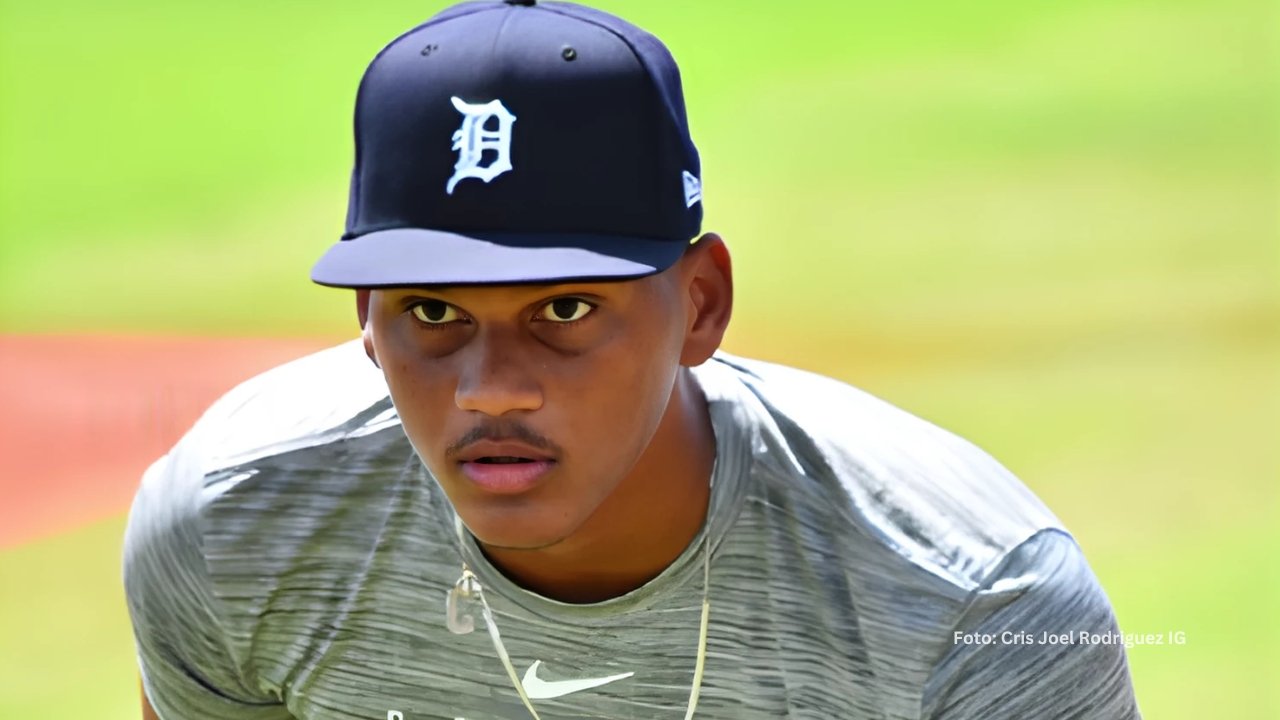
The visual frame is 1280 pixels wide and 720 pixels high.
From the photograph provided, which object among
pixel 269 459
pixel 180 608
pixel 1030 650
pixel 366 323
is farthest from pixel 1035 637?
pixel 180 608

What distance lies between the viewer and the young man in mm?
1974

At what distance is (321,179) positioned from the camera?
672 centimetres

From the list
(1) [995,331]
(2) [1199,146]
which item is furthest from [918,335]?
(2) [1199,146]

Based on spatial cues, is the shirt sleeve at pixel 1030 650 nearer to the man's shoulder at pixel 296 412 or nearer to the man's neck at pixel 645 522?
the man's neck at pixel 645 522

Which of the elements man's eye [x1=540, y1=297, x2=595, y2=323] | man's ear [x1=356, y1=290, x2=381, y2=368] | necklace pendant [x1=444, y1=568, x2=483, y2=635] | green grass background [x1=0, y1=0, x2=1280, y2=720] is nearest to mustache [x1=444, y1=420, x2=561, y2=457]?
man's eye [x1=540, y1=297, x2=595, y2=323]

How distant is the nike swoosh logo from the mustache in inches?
20.2

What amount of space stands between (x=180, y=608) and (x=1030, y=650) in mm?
1261

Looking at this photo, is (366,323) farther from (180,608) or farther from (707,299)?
(180,608)

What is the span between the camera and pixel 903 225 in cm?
634

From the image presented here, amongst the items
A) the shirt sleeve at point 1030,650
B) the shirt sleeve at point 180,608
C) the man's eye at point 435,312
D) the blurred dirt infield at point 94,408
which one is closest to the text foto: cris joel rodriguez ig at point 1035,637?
the shirt sleeve at point 1030,650

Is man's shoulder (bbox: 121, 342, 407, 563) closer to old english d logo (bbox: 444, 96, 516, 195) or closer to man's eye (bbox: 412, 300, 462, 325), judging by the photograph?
man's eye (bbox: 412, 300, 462, 325)

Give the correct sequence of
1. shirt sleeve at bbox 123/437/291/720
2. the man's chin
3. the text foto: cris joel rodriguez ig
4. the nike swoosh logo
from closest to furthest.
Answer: the man's chin < the text foto: cris joel rodriguez ig < the nike swoosh logo < shirt sleeve at bbox 123/437/291/720

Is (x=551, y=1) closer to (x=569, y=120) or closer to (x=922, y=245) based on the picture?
(x=569, y=120)

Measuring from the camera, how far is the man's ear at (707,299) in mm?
2174
